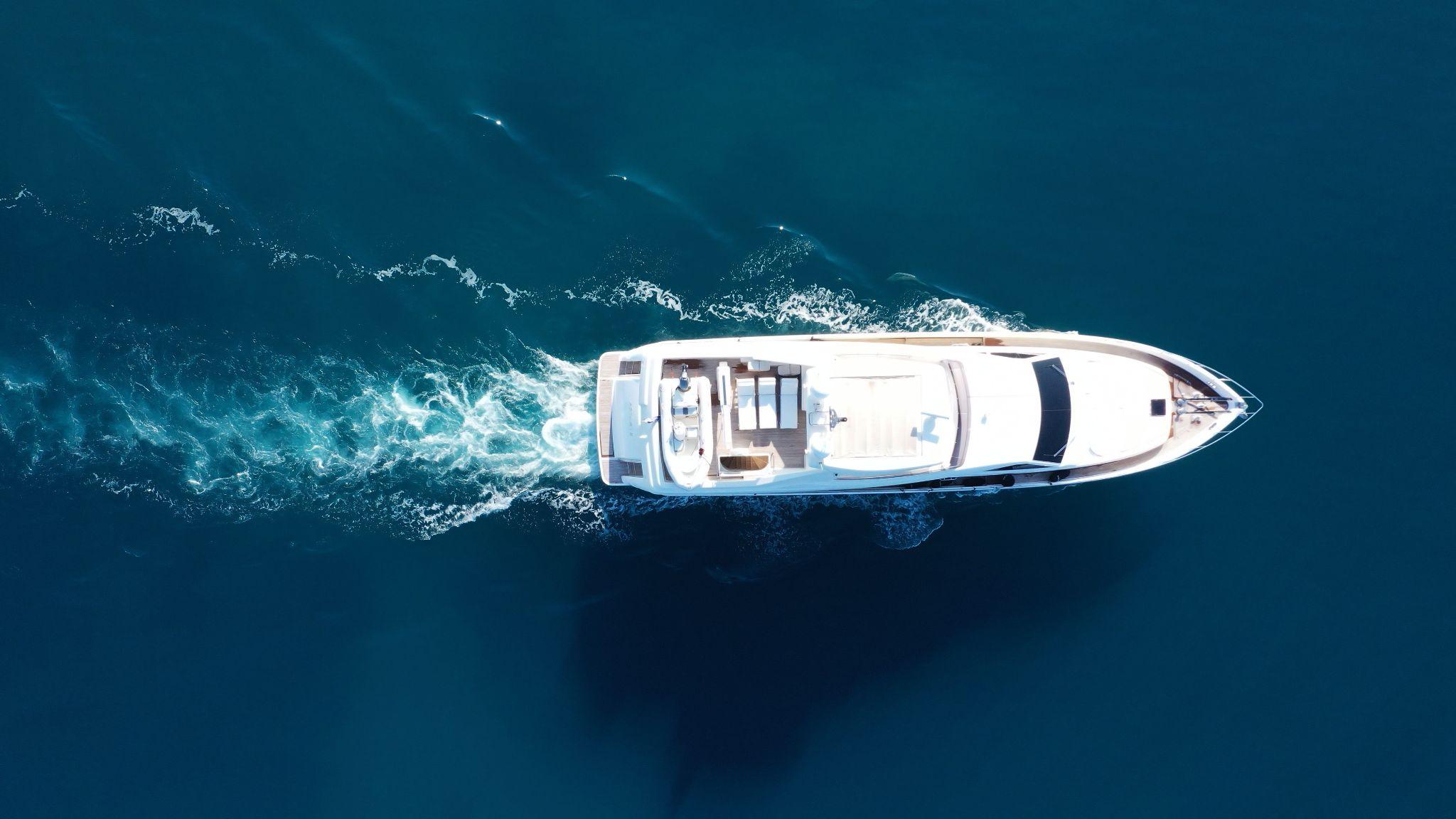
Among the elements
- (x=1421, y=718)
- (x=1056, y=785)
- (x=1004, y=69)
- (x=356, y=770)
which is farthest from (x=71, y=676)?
(x=1421, y=718)

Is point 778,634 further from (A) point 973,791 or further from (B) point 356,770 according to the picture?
(B) point 356,770

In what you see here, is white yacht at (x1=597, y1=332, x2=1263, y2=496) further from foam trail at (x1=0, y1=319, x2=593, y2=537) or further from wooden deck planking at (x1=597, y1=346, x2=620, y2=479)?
foam trail at (x1=0, y1=319, x2=593, y2=537)

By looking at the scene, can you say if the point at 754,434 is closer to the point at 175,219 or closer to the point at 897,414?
the point at 897,414

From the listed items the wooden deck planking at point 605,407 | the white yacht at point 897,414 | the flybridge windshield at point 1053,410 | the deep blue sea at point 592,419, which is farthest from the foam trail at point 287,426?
the flybridge windshield at point 1053,410

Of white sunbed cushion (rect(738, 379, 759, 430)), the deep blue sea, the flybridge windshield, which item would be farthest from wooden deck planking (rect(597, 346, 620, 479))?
the flybridge windshield

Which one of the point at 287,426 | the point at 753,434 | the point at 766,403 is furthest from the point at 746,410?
the point at 287,426

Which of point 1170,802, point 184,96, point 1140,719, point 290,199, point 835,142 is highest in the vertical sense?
point 184,96
